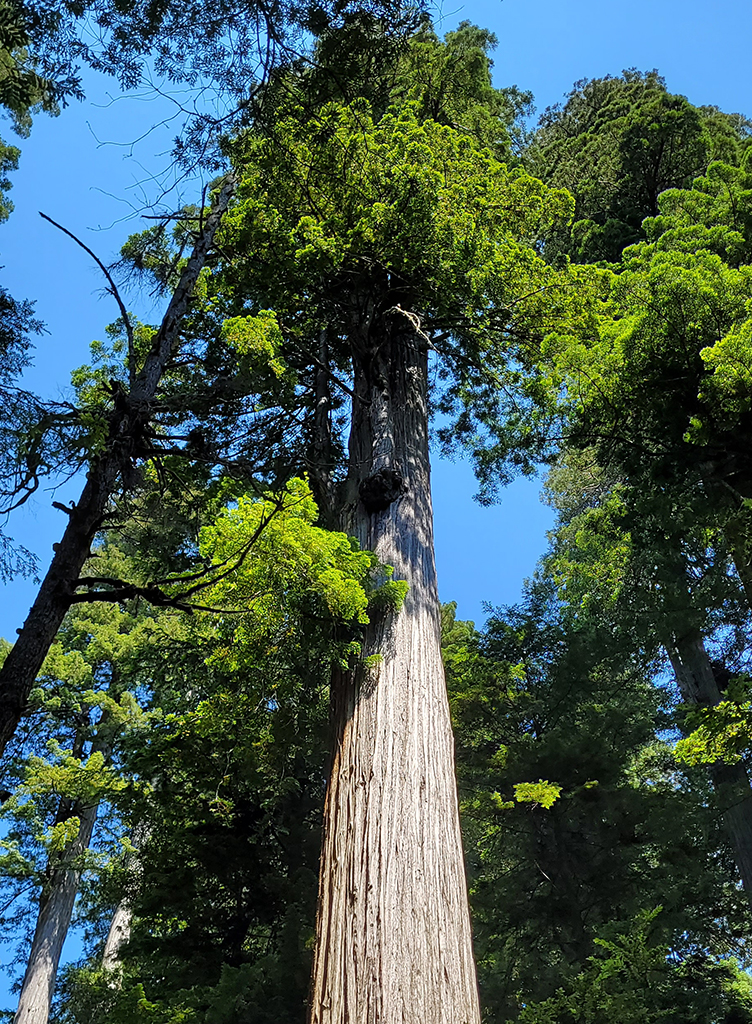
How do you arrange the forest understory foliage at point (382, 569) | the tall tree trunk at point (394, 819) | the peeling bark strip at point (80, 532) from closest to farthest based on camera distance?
the peeling bark strip at point (80, 532) < the tall tree trunk at point (394, 819) < the forest understory foliage at point (382, 569)

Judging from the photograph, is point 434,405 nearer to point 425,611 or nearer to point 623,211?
point 425,611

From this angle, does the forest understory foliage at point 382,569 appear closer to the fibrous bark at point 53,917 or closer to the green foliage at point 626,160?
the fibrous bark at point 53,917

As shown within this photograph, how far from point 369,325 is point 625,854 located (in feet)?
20.1

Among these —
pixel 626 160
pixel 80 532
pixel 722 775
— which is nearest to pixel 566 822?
pixel 722 775

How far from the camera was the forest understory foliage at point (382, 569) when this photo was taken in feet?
12.2

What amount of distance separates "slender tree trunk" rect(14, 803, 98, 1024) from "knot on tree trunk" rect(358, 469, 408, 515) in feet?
27.7

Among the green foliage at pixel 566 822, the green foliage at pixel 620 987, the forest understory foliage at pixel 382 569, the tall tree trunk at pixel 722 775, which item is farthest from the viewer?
the tall tree trunk at pixel 722 775

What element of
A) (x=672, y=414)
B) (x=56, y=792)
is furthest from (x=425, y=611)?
(x=56, y=792)

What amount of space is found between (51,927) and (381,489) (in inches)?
398

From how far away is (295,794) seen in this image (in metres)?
7.52

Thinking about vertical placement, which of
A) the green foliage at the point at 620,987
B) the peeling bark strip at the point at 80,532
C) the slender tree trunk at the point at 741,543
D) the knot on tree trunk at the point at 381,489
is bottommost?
the green foliage at the point at 620,987

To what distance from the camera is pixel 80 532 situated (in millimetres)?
3285

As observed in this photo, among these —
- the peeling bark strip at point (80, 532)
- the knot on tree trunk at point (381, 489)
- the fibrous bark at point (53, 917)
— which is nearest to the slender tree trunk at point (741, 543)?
the knot on tree trunk at point (381, 489)

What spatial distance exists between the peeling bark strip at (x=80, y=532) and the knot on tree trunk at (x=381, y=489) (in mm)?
1800
